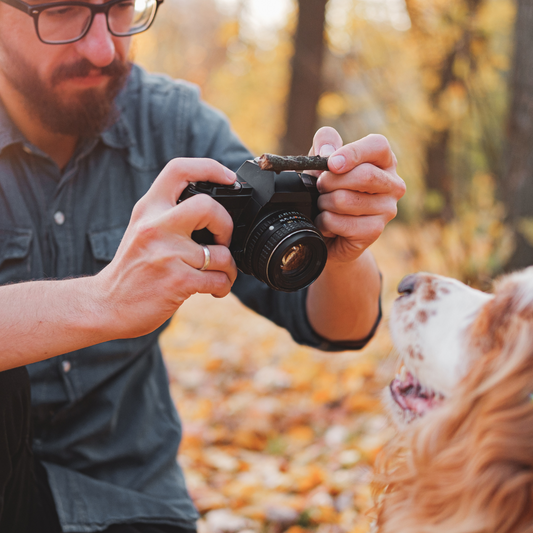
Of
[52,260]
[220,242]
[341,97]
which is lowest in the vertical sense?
[52,260]

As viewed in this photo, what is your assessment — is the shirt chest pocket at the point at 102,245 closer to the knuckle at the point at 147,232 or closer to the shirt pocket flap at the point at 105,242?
the shirt pocket flap at the point at 105,242

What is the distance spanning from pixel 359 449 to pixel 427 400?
145 centimetres

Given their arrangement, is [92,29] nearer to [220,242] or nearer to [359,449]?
[220,242]

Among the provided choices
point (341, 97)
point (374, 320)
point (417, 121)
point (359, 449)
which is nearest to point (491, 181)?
point (417, 121)

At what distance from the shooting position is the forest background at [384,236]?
2.65m

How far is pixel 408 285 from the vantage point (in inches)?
62.9

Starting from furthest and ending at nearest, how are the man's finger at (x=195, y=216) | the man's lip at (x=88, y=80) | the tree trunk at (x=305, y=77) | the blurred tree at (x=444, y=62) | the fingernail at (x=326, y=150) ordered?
1. the tree trunk at (x=305, y=77)
2. the blurred tree at (x=444, y=62)
3. the man's lip at (x=88, y=80)
4. the fingernail at (x=326, y=150)
5. the man's finger at (x=195, y=216)

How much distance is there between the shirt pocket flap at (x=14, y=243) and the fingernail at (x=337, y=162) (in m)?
0.99

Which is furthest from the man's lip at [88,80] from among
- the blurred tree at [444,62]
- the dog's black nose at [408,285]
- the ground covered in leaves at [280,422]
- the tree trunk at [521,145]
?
the tree trunk at [521,145]

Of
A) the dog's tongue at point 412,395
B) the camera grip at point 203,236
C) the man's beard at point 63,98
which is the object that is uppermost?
the man's beard at point 63,98

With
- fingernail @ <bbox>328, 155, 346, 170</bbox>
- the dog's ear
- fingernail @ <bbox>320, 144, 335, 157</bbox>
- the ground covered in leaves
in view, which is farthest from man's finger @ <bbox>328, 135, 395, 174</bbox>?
the ground covered in leaves

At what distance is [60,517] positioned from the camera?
1.59 meters

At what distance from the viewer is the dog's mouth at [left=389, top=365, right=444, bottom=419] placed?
1.47m

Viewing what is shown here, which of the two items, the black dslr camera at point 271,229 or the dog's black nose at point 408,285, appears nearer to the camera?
the black dslr camera at point 271,229
